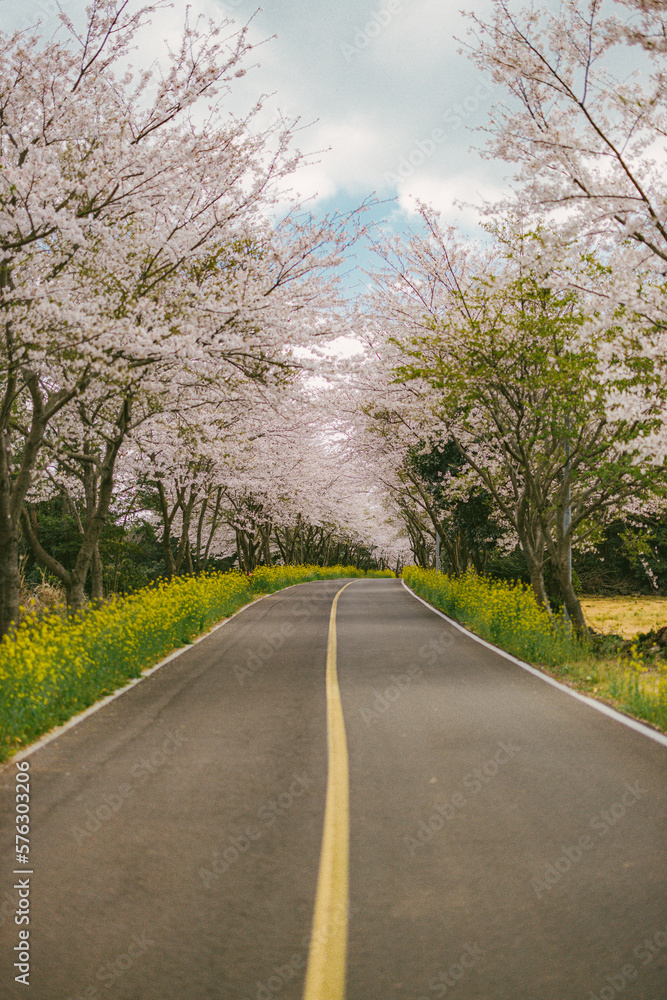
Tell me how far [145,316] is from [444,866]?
27.4 feet

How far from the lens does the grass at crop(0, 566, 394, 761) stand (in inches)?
307

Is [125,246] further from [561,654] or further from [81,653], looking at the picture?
[561,654]

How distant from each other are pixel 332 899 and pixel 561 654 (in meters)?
9.52

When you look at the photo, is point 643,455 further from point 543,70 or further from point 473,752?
point 473,752

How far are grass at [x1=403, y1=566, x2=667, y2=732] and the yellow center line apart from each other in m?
3.75

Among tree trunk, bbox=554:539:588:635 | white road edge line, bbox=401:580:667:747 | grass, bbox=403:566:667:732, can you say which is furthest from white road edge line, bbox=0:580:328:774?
tree trunk, bbox=554:539:588:635

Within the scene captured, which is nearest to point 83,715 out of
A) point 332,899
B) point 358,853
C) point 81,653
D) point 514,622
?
point 81,653

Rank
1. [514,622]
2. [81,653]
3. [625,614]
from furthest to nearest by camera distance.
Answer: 1. [625,614]
2. [514,622]
3. [81,653]

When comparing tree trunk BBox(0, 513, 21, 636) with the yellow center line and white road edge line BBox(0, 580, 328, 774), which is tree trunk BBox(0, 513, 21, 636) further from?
the yellow center line

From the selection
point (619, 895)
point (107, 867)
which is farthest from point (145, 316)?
point (619, 895)

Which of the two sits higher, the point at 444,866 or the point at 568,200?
the point at 568,200

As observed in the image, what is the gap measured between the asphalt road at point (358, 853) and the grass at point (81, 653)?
1.30 feet

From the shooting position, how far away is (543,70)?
8.48 m

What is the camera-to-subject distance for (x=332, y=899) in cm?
406
